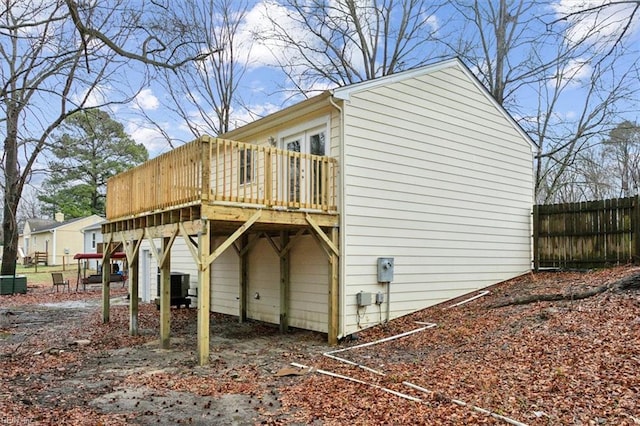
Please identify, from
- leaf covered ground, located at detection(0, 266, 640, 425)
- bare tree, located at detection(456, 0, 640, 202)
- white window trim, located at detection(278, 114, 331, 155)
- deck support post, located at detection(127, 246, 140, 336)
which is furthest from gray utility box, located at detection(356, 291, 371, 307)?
bare tree, located at detection(456, 0, 640, 202)

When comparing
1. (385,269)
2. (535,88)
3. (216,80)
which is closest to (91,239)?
(216,80)

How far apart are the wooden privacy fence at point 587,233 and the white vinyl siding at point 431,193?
416mm

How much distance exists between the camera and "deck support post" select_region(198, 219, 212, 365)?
7363mm

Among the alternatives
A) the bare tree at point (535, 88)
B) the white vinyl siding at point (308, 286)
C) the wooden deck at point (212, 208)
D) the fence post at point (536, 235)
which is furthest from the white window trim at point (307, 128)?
the bare tree at point (535, 88)

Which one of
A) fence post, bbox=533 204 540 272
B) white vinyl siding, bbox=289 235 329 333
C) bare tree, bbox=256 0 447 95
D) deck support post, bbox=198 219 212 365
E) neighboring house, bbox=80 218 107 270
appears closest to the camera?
deck support post, bbox=198 219 212 365

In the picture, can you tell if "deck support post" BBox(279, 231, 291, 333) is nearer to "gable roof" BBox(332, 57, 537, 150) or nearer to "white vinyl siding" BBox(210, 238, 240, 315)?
"white vinyl siding" BBox(210, 238, 240, 315)

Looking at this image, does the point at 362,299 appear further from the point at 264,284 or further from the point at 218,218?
the point at 218,218

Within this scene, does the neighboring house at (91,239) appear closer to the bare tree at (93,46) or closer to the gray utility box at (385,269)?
the bare tree at (93,46)

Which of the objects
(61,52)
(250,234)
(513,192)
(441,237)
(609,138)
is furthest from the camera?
(609,138)

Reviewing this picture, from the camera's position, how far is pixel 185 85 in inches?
908

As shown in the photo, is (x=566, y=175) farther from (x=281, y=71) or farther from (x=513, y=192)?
(x=281, y=71)

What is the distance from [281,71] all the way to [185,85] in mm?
4917

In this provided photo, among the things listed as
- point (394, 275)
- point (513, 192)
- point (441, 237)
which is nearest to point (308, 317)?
point (394, 275)

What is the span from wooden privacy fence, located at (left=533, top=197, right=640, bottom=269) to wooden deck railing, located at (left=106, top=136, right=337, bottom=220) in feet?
22.0
